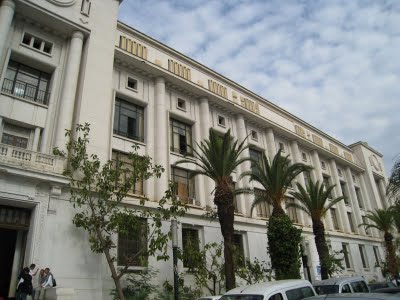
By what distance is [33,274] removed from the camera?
1450 cm

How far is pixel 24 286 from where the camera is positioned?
1338cm

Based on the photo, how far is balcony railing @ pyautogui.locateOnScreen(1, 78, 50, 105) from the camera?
1827 centimetres

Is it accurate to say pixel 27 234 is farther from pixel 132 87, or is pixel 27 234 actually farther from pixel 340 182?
pixel 340 182

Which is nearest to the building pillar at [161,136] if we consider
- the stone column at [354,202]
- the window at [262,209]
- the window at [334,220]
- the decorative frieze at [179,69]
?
the decorative frieze at [179,69]

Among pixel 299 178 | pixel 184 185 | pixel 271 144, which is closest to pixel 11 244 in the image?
pixel 184 185

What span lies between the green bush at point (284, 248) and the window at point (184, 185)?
19.2 ft

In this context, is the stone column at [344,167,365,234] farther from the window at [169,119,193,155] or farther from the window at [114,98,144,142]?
the window at [114,98,144,142]

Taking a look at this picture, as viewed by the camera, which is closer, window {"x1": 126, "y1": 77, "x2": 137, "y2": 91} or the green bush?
the green bush

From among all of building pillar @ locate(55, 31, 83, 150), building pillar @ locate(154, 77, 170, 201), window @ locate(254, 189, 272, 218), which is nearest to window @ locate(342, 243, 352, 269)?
window @ locate(254, 189, 272, 218)

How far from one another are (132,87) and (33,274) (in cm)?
1377

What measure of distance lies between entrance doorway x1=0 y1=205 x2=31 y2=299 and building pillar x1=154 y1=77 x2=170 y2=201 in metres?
7.54

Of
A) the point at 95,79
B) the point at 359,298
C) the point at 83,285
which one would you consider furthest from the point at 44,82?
the point at 359,298

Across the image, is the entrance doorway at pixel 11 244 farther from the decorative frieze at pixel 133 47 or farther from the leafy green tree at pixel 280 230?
the leafy green tree at pixel 280 230

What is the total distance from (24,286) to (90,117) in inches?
354
